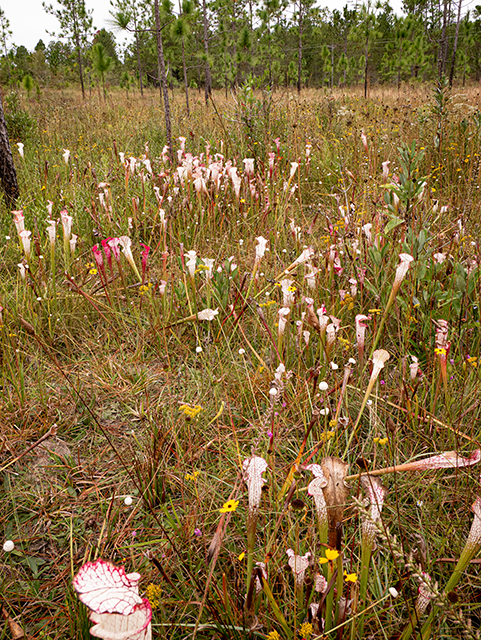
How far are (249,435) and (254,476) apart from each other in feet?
2.76

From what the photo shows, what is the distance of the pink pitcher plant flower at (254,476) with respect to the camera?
84 centimetres

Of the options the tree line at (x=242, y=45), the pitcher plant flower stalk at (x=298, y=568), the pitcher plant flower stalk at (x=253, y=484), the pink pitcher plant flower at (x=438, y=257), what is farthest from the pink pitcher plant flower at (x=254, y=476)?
the tree line at (x=242, y=45)

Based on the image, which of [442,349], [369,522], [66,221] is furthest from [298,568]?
[66,221]

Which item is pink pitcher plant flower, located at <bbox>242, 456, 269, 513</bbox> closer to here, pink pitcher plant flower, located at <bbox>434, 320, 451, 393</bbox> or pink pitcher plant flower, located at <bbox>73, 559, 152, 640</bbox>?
pink pitcher plant flower, located at <bbox>73, 559, 152, 640</bbox>

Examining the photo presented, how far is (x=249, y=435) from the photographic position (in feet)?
5.54

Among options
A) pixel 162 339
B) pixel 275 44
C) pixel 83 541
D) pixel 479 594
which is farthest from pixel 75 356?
pixel 275 44

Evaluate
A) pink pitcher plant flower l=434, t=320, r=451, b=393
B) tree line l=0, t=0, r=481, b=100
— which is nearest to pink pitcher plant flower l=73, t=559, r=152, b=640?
pink pitcher plant flower l=434, t=320, r=451, b=393

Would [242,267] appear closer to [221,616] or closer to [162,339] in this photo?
[162,339]

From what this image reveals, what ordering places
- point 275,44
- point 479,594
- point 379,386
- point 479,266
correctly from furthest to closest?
→ point 275,44 → point 479,266 → point 379,386 → point 479,594

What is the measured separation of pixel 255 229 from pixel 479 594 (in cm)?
284

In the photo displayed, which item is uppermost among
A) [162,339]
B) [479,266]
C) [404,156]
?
[404,156]

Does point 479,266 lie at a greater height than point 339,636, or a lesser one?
greater

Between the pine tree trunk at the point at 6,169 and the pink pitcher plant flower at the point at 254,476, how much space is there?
3997 mm

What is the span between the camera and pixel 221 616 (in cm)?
101
